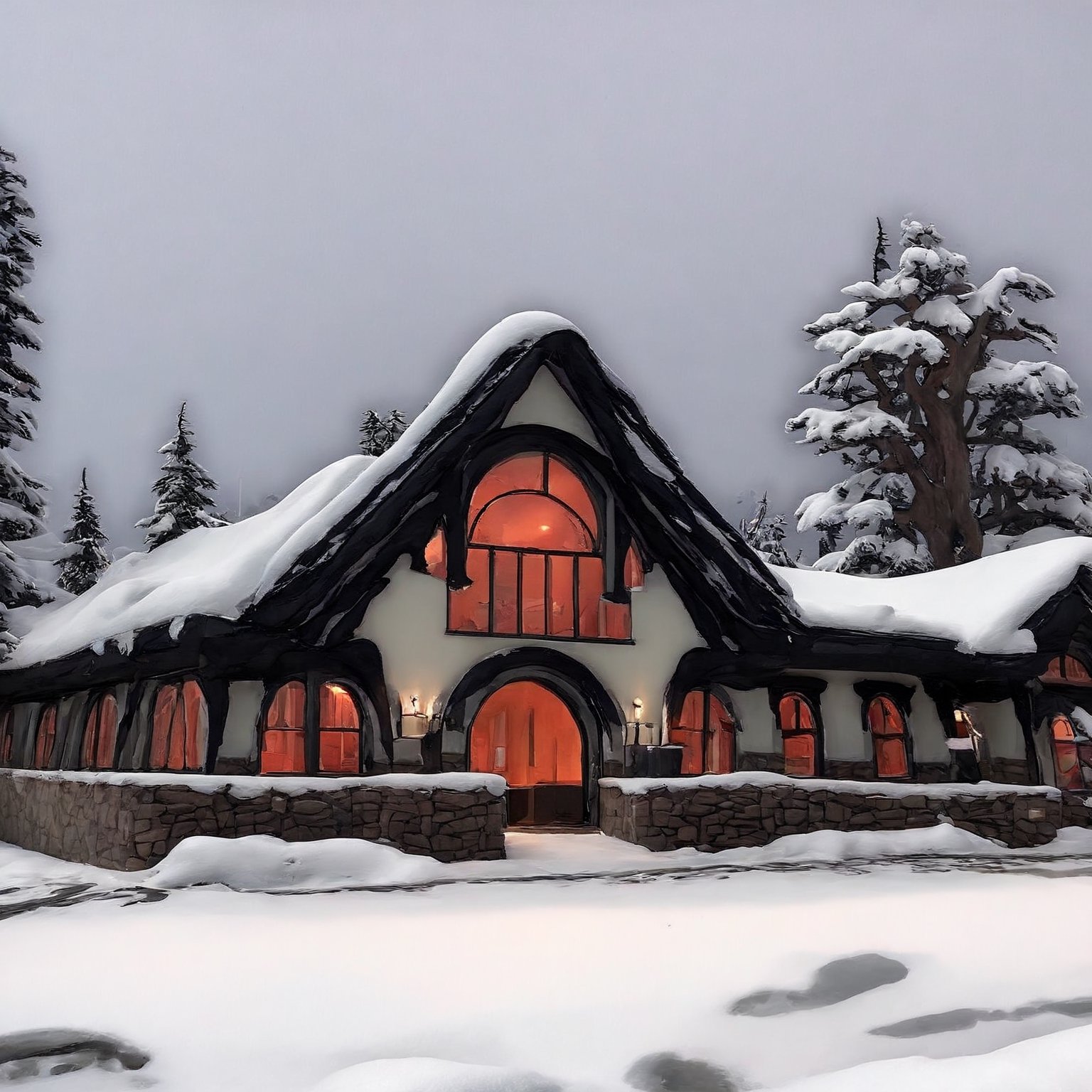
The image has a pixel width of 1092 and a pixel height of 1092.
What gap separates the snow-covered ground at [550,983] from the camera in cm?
596

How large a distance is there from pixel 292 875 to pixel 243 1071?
642 centimetres

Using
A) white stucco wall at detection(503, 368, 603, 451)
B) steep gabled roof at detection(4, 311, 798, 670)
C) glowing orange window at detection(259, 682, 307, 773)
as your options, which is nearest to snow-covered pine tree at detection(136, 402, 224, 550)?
steep gabled roof at detection(4, 311, 798, 670)

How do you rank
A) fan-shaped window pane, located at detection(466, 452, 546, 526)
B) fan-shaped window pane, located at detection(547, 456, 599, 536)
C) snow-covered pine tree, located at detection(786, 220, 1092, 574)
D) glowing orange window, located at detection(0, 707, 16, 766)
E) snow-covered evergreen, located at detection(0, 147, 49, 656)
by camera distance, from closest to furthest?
fan-shaped window pane, located at detection(466, 452, 546, 526) < fan-shaped window pane, located at detection(547, 456, 599, 536) < snow-covered evergreen, located at detection(0, 147, 49, 656) < glowing orange window, located at detection(0, 707, 16, 766) < snow-covered pine tree, located at detection(786, 220, 1092, 574)

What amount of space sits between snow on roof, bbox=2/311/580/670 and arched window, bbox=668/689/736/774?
6.45 m

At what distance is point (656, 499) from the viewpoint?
1789 cm

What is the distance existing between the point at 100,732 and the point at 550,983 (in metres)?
13.6

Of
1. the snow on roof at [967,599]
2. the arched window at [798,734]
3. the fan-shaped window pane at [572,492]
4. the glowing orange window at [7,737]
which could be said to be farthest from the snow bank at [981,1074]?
the glowing orange window at [7,737]

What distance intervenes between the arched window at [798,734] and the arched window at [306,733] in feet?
25.1

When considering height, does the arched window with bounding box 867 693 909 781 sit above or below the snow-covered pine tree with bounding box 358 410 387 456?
Result: below

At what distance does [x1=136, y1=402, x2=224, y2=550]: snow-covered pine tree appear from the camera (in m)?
31.0

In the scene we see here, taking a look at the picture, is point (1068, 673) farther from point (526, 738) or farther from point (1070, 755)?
point (526, 738)

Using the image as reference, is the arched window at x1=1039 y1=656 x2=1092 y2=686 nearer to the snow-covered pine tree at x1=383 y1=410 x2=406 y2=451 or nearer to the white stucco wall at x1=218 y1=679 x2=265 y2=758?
the white stucco wall at x1=218 y1=679 x2=265 y2=758

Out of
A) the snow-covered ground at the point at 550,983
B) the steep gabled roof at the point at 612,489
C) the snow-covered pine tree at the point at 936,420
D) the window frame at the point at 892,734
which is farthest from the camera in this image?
the snow-covered pine tree at the point at 936,420

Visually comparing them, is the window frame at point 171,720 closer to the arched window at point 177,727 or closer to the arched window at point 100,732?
the arched window at point 177,727
